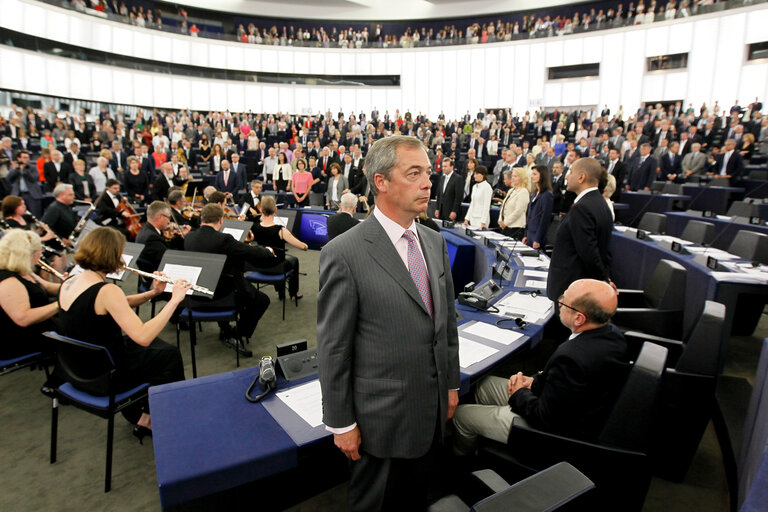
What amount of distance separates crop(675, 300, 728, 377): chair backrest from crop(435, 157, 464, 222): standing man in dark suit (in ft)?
16.2

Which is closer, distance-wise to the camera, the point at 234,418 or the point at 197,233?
the point at 234,418

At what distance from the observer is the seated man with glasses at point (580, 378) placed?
1.83 meters

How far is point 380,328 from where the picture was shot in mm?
1370

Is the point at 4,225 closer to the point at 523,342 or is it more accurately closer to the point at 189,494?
the point at 189,494

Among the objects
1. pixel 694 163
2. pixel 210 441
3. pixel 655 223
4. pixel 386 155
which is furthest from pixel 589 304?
pixel 694 163

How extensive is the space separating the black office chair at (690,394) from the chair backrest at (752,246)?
3.02 m

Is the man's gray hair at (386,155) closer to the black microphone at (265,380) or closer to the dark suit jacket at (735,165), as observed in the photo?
the black microphone at (265,380)

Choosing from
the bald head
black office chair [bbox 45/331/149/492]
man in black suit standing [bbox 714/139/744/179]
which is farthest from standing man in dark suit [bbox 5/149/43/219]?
man in black suit standing [bbox 714/139/744/179]

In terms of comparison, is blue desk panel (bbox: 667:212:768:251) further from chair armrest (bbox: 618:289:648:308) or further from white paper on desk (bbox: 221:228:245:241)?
white paper on desk (bbox: 221:228:245:241)

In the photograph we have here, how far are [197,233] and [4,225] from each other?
253 cm

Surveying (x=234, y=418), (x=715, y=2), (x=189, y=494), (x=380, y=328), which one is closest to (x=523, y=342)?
(x=380, y=328)

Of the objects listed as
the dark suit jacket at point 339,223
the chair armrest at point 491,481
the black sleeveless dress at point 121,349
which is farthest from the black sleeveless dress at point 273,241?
the chair armrest at point 491,481

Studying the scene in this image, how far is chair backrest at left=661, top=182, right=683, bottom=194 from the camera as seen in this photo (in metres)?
8.25

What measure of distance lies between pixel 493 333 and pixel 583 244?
92 cm
